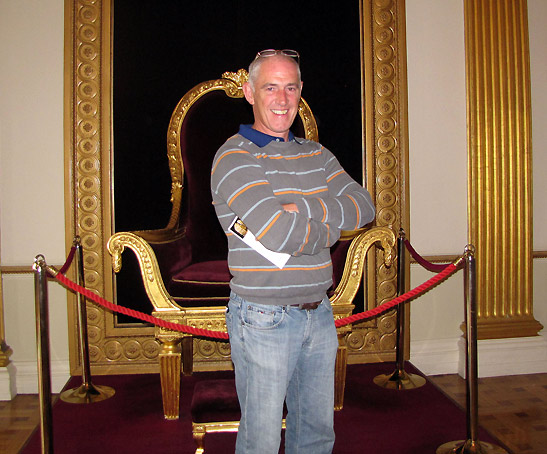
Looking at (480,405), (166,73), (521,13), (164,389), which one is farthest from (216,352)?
(521,13)

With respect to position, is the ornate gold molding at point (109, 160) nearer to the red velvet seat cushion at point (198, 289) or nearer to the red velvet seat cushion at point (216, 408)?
the red velvet seat cushion at point (198, 289)

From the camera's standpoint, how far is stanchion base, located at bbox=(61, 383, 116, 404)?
2.89m

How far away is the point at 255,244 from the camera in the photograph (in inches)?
59.5

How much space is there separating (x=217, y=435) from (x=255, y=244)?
139cm

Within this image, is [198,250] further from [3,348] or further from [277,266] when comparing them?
[277,266]

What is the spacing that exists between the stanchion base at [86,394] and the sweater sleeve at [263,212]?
1.95 metres

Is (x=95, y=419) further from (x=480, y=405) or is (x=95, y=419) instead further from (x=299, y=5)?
(x=299, y=5)

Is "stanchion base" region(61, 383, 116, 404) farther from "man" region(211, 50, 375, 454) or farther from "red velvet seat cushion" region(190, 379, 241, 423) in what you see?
"man" region(211, 50, 375, 454)

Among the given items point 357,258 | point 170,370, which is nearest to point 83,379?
point 170,370

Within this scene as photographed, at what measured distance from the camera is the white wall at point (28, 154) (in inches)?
126

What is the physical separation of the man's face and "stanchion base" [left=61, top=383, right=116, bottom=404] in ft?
6.87

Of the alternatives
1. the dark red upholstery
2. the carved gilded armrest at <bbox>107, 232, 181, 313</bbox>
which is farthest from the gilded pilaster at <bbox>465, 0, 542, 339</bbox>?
the carved gilded armrest at <bbox>107, 232, 181, 313</bbox>

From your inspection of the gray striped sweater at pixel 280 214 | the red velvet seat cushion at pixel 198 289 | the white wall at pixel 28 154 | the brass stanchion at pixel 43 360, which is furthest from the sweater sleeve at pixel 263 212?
the white wall at pixel 28 154

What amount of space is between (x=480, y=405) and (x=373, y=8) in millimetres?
2604
